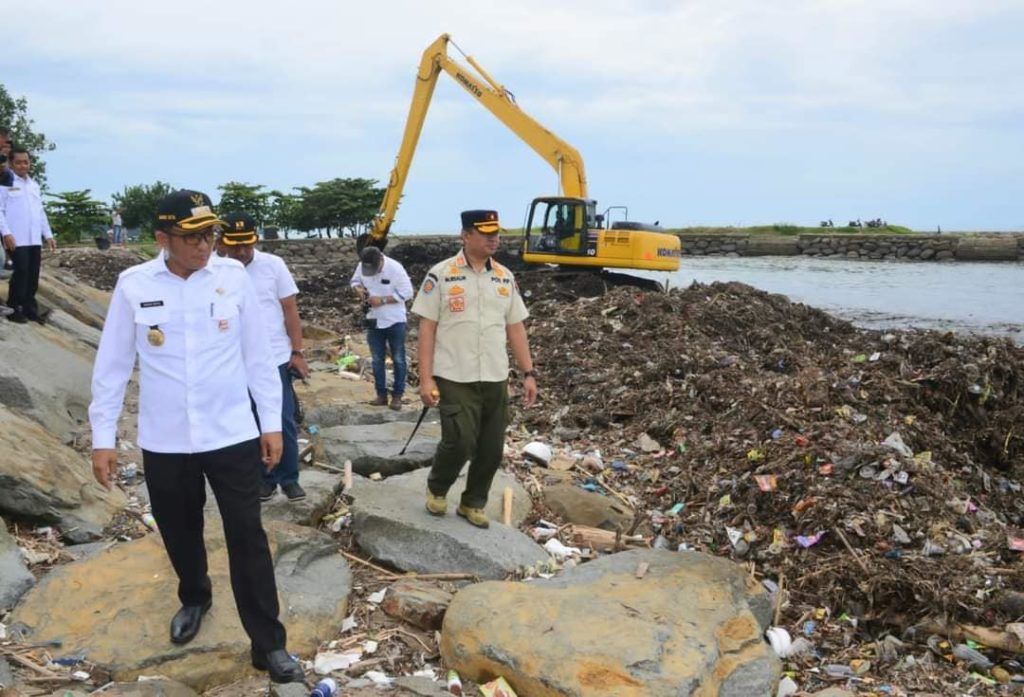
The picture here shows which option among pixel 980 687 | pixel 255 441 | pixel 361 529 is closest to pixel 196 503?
pixel 255 441

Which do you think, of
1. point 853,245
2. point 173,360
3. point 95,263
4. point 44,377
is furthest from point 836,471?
point 853,245

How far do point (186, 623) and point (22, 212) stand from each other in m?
5.49

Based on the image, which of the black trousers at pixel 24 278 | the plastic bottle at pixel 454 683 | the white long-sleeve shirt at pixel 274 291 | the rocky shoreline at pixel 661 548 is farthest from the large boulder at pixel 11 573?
the black trousers at pixel 24 278

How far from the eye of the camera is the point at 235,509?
314cm

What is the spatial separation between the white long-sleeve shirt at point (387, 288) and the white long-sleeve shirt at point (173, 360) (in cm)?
422

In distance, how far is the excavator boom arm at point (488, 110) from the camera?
56.7ft

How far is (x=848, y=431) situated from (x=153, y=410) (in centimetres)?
475

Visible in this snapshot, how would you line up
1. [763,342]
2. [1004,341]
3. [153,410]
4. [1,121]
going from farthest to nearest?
1. [1,121]
2. [763,342]
3. [1004,341]
4. [153,410]

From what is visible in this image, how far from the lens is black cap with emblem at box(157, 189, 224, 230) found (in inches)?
118

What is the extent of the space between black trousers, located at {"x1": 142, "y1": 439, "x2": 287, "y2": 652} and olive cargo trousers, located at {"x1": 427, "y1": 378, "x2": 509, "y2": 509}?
1.37 metres

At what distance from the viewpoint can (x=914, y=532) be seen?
496cm

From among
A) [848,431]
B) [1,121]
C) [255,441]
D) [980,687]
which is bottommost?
[980,687]

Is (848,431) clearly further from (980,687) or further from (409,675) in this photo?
(409,675)

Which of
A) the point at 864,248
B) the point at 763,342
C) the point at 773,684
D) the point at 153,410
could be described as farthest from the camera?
the point at 864,248
